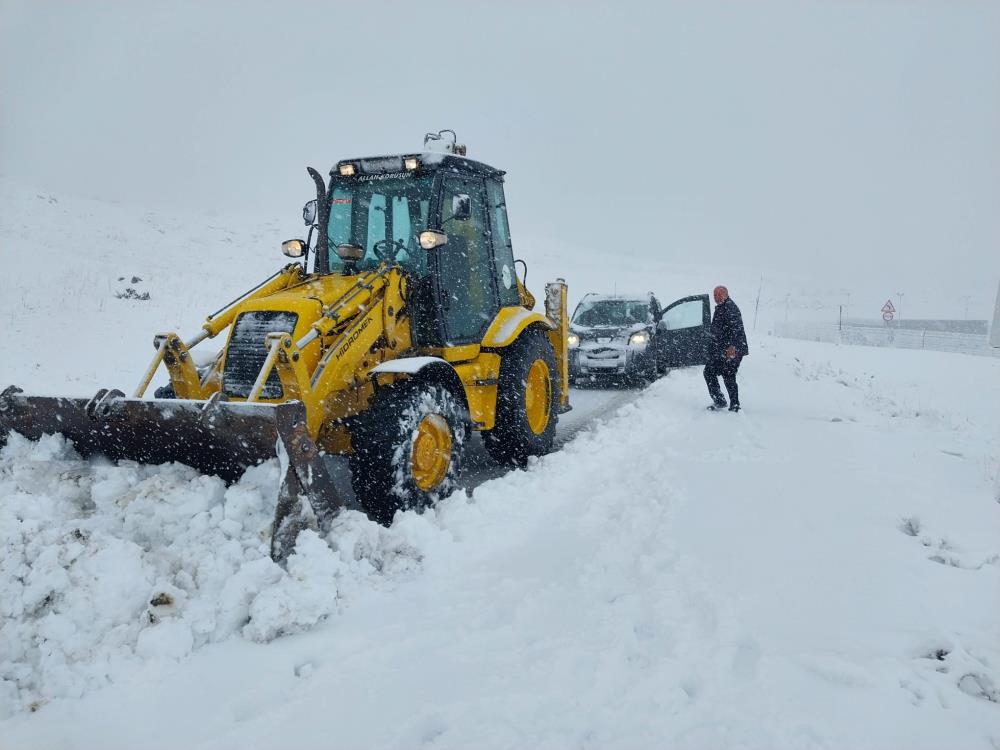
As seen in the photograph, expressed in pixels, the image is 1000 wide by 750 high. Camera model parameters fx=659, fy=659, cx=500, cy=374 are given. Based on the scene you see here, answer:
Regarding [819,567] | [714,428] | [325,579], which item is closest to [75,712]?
[325,579]

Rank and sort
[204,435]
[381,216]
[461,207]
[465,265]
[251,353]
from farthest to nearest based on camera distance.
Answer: [465,265] < [381,216] < [461,207] < [251,353] < [204,435]

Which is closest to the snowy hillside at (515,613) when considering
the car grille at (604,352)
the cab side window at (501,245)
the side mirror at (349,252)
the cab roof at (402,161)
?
the cab side window at (501,245)

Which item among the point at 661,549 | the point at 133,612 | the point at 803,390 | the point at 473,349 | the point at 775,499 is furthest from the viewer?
the point at 803,390

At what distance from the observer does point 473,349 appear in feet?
19.2

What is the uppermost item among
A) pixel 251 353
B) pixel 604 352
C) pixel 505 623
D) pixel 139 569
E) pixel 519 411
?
pixel 251 353

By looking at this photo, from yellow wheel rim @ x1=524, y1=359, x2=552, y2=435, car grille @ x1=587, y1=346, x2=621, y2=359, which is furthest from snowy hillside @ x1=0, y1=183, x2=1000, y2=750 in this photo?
car grille @ x1=587, y1=346, x2=621, y2=359

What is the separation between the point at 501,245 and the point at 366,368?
7.71 ft

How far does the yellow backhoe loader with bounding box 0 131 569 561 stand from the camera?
146 inches

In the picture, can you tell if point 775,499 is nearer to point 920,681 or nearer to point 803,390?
point 920,681

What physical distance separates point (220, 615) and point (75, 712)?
0.63 meters

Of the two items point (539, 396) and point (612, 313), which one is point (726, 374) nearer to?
point (539, 396)

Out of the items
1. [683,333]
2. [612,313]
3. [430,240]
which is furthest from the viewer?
[612,313]

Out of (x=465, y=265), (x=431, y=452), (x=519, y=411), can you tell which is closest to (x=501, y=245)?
(x=465, y=265)

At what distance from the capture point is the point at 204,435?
12.1 ft
